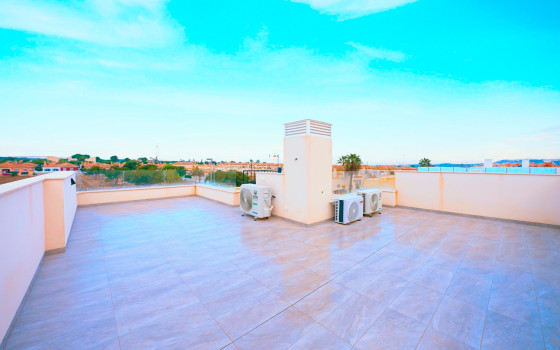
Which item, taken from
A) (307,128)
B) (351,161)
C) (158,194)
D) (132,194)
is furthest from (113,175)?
(351,161)

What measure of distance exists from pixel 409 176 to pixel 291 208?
520cm

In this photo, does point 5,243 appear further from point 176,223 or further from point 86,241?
point 176,223

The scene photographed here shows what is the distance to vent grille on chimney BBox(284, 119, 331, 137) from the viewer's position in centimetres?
540

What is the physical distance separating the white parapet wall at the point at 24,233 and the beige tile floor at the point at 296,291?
22 centimetres

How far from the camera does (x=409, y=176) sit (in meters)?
7.74

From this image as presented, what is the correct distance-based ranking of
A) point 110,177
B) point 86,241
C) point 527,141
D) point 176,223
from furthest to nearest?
point 527,141
point 110,177
point 176,223
point 86,241

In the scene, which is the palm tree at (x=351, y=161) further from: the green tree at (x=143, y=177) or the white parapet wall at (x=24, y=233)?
the white parapet wall at (x=24, y=233)

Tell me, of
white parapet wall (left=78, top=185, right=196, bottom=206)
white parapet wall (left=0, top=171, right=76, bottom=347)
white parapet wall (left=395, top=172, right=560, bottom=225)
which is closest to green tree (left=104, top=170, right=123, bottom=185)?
white parapet wall (left=78, top=185, right=196, bottom=206)

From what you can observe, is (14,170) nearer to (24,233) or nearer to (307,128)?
(24,233)

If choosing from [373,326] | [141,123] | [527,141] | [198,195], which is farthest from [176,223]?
[527,141]

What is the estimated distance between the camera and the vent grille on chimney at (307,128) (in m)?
5.40

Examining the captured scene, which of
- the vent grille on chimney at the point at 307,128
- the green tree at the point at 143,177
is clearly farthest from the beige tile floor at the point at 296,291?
the green tree at the point at 143,177

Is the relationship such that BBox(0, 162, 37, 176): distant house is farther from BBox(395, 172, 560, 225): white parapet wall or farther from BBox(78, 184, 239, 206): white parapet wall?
BBox(395, 172, 560, 225): white parapet wall

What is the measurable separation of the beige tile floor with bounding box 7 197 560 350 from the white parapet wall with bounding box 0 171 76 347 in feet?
0.71
